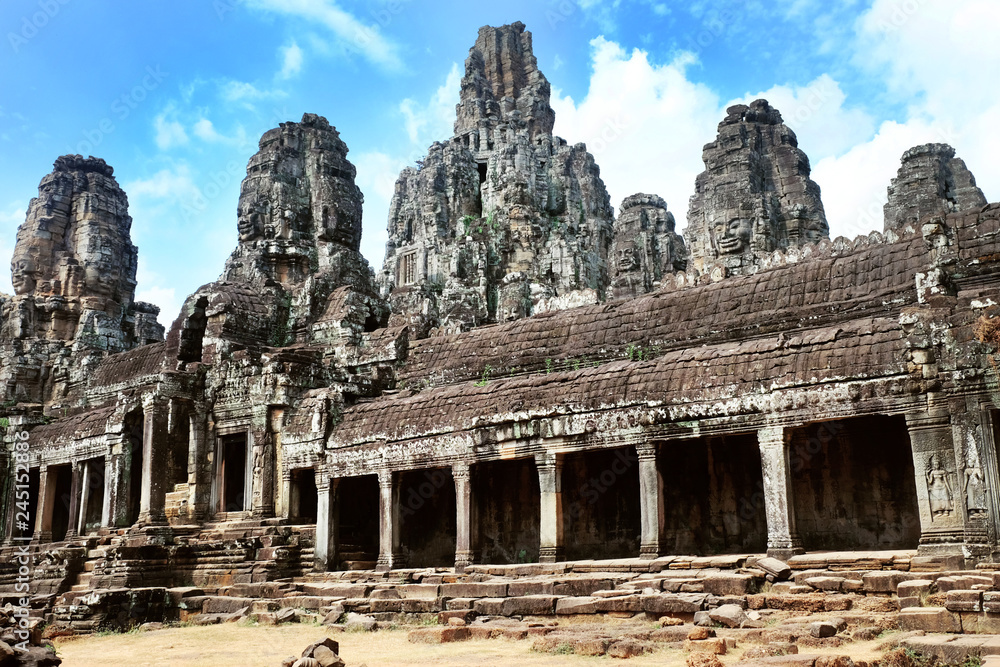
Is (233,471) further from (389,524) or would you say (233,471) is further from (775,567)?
(775,567)

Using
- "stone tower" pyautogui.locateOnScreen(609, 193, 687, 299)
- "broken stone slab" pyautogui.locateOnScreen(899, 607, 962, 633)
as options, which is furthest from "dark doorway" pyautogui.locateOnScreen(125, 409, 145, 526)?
"stone tower" pyautogui.locateOnScreen(609, 193, 687, 299)

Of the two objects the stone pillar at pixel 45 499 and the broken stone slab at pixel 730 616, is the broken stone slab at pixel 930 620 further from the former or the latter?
the stone pillar at pixel 45 499

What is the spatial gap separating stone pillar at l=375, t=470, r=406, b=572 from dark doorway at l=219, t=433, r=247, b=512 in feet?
16.6

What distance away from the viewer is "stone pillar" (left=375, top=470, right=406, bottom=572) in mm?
18188

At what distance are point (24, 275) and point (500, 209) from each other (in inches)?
1025

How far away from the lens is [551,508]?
16.0 metres

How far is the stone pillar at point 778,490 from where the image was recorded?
13422 millimetres

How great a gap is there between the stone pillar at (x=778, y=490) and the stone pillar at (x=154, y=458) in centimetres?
1468

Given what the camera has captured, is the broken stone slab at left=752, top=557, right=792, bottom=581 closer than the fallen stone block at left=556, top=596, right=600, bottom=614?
No

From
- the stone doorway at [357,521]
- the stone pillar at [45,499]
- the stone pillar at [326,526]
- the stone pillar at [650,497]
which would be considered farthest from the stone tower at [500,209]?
the stone pillar at [650,497]

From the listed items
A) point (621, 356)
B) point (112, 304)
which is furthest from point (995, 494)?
point (112, 304)

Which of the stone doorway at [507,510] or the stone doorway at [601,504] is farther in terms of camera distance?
the stone doorway at [507,510]

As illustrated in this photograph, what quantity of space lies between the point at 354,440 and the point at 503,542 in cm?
386

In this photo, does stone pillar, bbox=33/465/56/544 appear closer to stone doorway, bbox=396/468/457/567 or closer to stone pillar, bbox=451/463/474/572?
stone doorway, bbox=396/468/457/567
